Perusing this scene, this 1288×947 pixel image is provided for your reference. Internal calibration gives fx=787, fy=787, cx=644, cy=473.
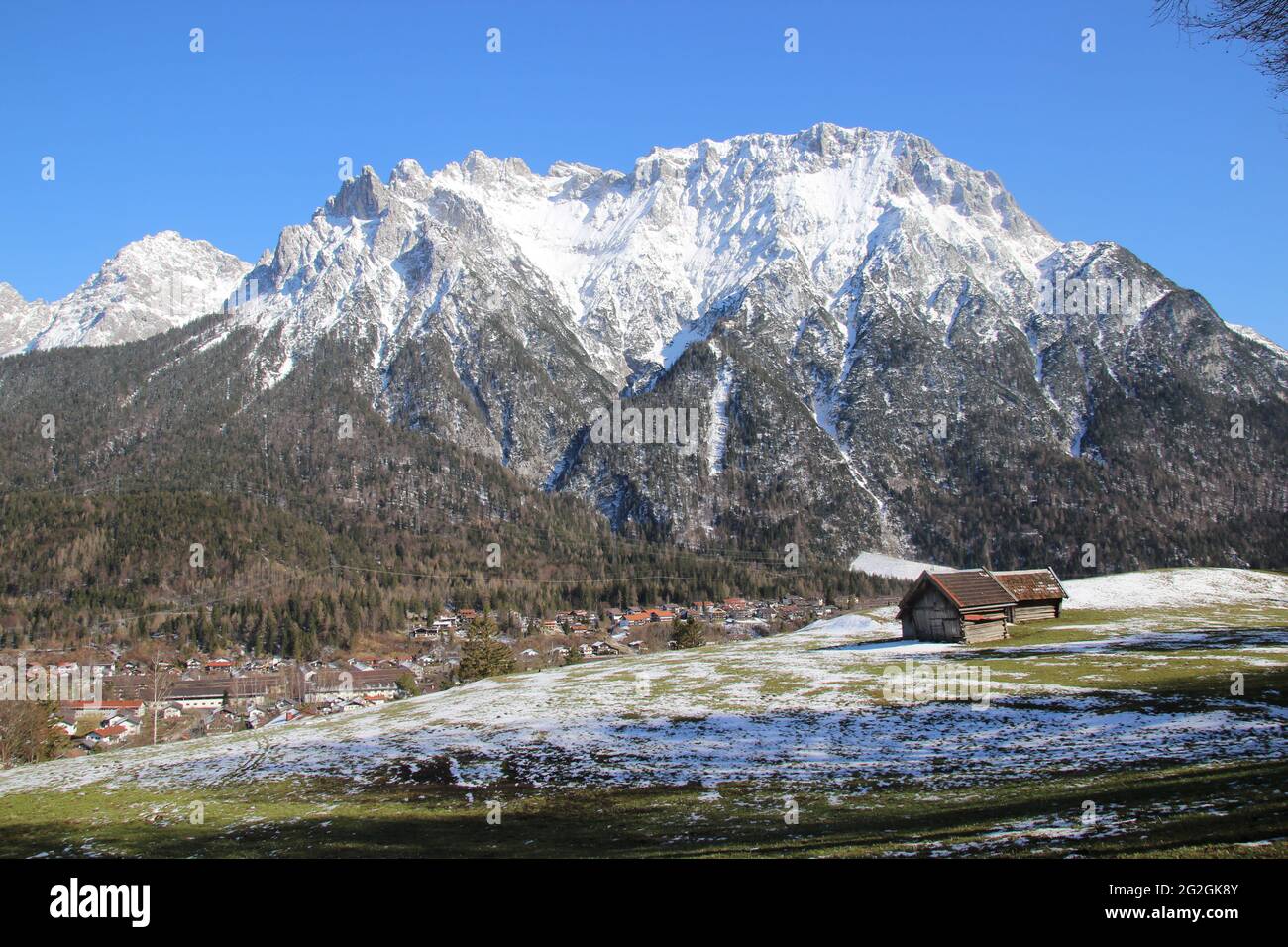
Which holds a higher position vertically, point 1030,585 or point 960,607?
point 1030,585

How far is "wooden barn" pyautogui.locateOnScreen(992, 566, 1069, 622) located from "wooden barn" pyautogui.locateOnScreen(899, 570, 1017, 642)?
264 centimetres

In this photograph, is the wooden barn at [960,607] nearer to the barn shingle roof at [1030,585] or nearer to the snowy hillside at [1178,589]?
the barn shingle roof at [1030,585]

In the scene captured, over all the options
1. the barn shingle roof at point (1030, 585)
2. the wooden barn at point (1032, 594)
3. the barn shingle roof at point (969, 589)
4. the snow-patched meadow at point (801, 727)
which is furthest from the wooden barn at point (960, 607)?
the snow-patched meadow at point (801, 727)

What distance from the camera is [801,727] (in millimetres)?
33969

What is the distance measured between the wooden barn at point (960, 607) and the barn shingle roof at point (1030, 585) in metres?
3.10

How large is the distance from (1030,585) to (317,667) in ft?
421

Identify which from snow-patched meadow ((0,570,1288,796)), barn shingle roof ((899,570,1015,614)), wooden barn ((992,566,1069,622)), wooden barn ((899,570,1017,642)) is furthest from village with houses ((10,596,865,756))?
snow-patched meadow ((0,570,1288,796))

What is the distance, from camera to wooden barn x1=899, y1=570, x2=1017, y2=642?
64.4m

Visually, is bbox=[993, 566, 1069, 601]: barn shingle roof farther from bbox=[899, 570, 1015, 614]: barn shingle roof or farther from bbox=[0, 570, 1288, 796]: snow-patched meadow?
bbox=[0, 570, 1288, 796]: snow-patched meadow

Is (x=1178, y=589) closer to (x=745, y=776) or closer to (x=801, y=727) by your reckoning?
(x=801, y=727)

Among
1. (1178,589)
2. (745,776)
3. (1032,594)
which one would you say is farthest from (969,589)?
(745,776)
